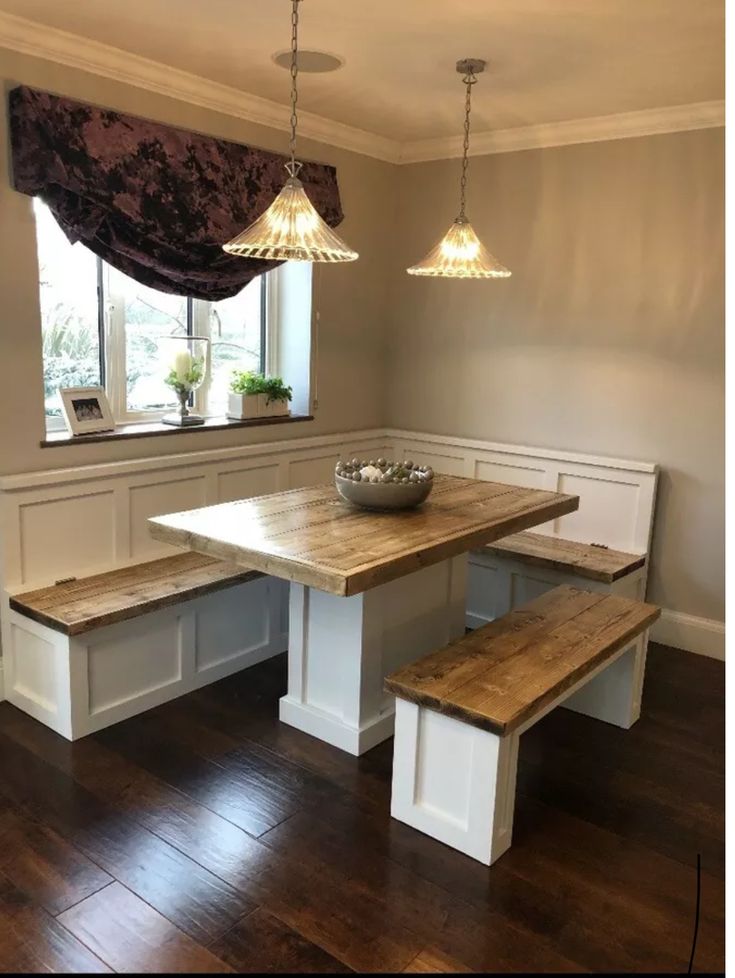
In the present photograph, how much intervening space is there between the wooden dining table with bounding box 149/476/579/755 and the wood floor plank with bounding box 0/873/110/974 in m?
1.02


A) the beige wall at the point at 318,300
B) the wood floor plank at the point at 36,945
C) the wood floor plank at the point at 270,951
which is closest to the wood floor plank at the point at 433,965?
the wood floor plank at the point at 270,951

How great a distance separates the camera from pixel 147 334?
355 cm

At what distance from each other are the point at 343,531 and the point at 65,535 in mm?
1205

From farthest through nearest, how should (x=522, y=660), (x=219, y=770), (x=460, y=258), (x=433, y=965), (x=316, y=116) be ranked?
1. (x=316, y=116)
2. (x=460, y=258)
3. (x=219, y=770)
4. (x=522, y=660)
5. (x=433, y=965)

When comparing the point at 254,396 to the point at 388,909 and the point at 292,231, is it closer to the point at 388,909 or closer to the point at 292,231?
the point at 292,231

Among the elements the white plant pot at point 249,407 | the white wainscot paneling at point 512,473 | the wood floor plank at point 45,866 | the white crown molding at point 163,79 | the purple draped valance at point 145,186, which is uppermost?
the white crown molding at point 163,79

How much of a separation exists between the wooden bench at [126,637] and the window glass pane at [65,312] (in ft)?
2.61

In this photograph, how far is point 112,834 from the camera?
232 centimetres

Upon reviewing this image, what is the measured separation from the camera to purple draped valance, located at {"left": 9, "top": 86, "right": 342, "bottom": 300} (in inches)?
112

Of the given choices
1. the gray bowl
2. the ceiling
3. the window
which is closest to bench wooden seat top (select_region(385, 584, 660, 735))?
the gray bowl

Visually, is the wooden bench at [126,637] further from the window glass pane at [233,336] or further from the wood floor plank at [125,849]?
the window glass pane at [233,336]

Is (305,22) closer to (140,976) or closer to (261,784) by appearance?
(261,784)

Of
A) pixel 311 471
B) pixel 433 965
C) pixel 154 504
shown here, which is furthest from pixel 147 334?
pixel 433 965

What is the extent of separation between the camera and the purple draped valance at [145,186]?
9.34 ft
